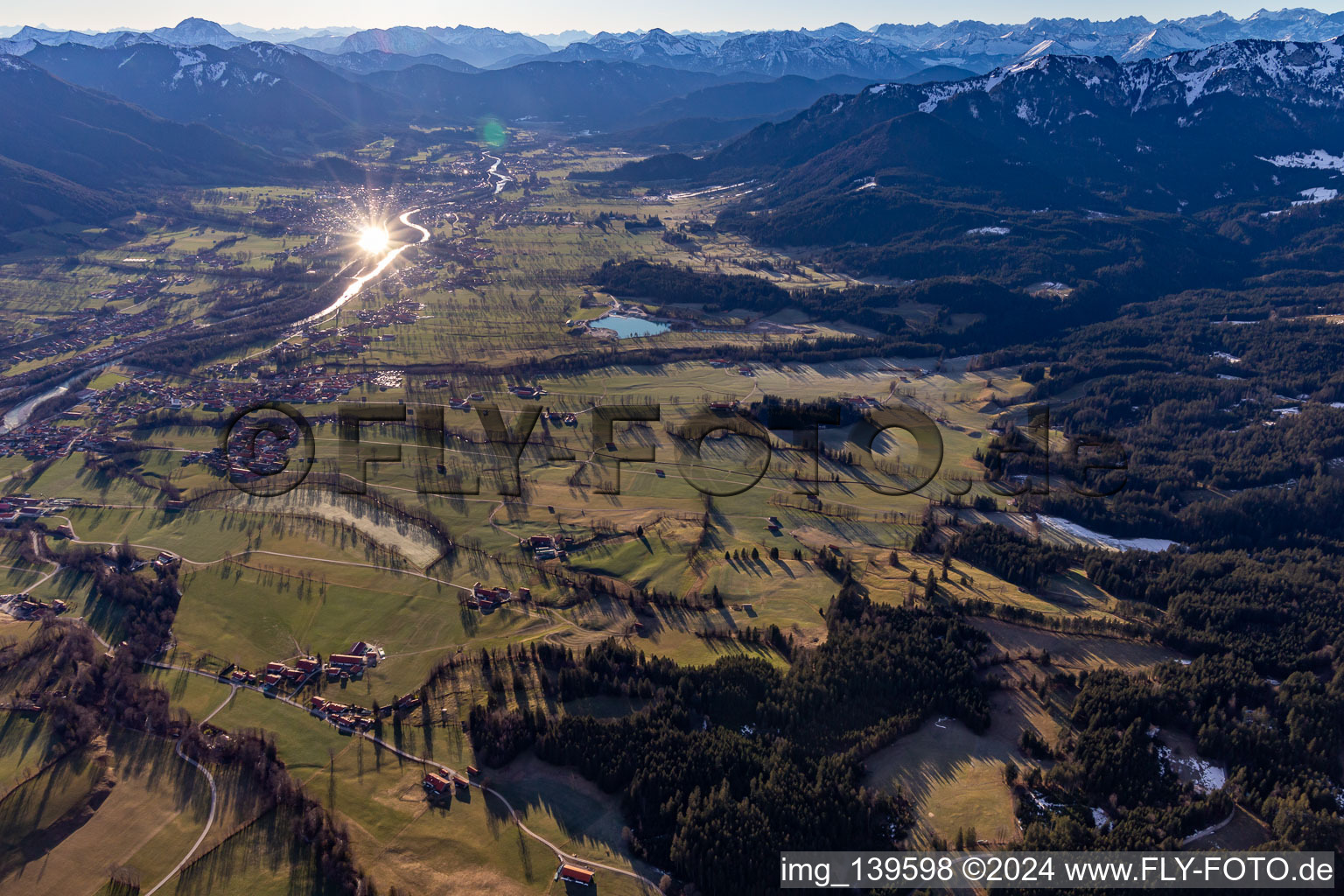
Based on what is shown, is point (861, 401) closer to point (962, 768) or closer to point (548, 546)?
point (548, 546)

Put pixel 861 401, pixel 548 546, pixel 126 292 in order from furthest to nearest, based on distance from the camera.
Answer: pixel 126 292 → pixel 861 401 → pixel 548 546

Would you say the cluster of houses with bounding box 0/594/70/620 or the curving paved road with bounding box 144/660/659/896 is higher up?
the cluster of houses with bounding box 0/594/70/620

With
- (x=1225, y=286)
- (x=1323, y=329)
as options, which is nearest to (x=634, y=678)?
(x=1323, y=329)

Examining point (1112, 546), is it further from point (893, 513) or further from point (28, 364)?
point (28, 364)

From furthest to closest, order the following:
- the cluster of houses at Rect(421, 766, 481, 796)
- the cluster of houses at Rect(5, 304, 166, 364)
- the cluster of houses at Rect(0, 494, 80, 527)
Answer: the cluster of houses at Rect(5, 304, 166, 364)
the cluster of houses at Rect(0, 494, 80, 527)
the cluster of houses at Rect(421, 766, 481, 796)

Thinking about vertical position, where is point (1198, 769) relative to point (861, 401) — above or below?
below

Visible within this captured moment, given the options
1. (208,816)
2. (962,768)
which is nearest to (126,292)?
(208,816)

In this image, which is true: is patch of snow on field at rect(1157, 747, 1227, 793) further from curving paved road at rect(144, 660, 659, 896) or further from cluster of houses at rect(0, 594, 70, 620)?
cluster of houses at rect(0, 594, 70, 620)

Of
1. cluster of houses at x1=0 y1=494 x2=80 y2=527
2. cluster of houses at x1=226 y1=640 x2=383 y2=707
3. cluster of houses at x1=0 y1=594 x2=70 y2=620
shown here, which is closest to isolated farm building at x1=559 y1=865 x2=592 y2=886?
cluster of houses at x1=226 y1=640 x2=383 y2=707
